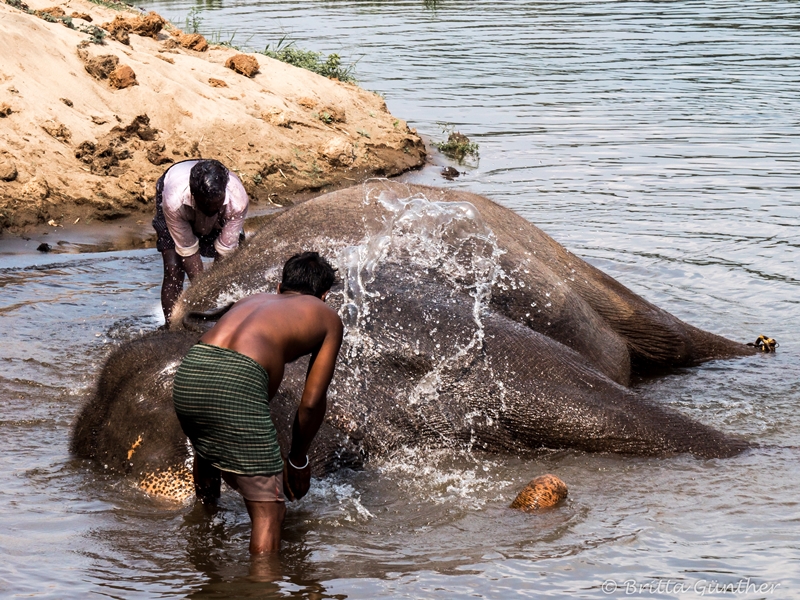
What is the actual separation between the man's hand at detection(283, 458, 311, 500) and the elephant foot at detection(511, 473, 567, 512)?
1.01 metres

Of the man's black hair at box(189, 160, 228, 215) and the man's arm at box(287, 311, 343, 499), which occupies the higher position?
the man's black hair at box(189, 160, 228, 215)

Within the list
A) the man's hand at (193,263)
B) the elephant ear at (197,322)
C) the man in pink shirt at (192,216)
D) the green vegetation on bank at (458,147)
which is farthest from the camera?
the green vegetation on bank at (458,147)

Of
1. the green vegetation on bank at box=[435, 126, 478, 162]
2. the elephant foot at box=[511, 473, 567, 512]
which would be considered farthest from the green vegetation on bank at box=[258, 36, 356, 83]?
the elephant foot at box=[511, 473, 567, 512]

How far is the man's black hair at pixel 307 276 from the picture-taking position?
4.59 m

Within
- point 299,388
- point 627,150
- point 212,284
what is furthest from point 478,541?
point 627,150

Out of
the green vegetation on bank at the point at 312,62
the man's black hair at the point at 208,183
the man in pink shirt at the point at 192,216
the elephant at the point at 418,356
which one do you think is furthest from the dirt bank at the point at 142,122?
the elephant at the point at 418,356

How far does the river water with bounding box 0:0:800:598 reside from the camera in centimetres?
444

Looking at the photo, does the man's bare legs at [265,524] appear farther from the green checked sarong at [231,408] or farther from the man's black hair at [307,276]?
the man's black hair at [307,276]

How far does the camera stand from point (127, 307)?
8594 millimetres

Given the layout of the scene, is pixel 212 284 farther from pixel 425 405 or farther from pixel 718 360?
pixel 718 360

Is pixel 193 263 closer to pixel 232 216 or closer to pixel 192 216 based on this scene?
pixel 192 216

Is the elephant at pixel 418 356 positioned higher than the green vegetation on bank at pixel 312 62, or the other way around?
the green vegetation on bank at pixel 312 62

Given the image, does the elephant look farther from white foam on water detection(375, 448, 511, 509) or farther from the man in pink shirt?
the man in pink shirt

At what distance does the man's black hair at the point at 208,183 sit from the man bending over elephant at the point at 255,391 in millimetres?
2683
